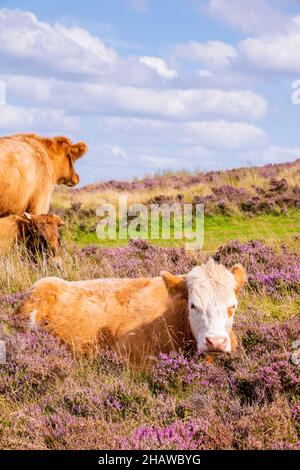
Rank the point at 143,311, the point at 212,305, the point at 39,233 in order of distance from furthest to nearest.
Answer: the point at 39,233 < the point at 143,311 < the point at 212,305

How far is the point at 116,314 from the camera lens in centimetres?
699

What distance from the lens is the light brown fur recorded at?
663 cm

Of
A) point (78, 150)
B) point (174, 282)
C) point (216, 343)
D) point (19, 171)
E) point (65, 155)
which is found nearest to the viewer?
point (216, 343)

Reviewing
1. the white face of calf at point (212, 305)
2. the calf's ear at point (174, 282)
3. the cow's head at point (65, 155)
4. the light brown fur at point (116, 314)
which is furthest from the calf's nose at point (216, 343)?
the cow's head at point (65, 155)

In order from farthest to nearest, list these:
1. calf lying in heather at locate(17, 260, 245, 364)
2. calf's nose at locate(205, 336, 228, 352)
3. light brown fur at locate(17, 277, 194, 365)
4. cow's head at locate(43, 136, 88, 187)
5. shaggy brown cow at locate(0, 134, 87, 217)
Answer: cow's head at locate(43, 136, 88, 187) < shaggy brown cow at locate(0, 134, 87, 217) < light brown fur at locate(17, 277, 194, 365) < calf lying in heather at locate(17, 260, 245, 364) < calf's nose at locate(205, 336, 228, 352)

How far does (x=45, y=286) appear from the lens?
754 cm

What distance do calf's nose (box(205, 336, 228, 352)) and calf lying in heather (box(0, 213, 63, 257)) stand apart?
7509 mm

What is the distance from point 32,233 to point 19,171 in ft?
3.96

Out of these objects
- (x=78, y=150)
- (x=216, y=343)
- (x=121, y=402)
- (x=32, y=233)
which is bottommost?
(x=121, y=402)

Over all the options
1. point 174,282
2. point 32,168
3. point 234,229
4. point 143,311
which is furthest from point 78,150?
point 174,282

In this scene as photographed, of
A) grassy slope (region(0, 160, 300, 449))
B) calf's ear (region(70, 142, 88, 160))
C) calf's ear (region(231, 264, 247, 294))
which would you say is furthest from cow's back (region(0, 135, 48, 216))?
calf's ear (region(231, 264, 247, 294))

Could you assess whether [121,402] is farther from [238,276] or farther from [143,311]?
[238,276]

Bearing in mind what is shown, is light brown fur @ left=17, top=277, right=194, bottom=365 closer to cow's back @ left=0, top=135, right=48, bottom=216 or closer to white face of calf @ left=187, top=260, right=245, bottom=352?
white face of calf @ left=187, top=260, right=245, bottom=352
